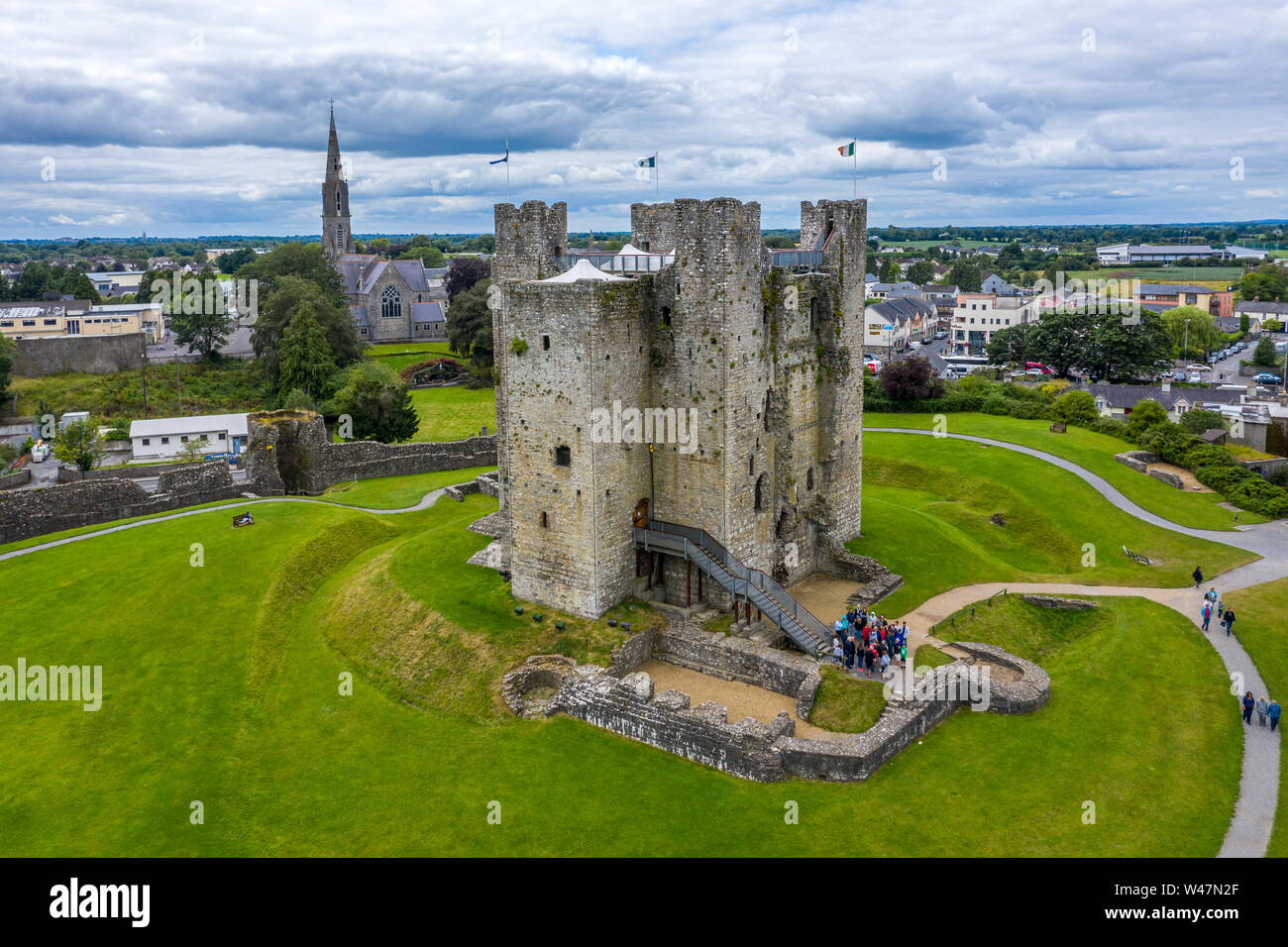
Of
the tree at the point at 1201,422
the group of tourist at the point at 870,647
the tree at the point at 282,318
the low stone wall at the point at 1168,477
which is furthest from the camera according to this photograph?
the tree at the point at 282,318

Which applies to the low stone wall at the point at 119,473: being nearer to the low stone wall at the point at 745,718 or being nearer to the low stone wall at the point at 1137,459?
the low stone wall at the point at 745,718

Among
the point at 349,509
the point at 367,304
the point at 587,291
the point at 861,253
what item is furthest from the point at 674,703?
the point at 367,304

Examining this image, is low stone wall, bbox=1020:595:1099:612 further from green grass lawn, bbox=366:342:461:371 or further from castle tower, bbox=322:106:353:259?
castle tower, bbox=322:106:353:259

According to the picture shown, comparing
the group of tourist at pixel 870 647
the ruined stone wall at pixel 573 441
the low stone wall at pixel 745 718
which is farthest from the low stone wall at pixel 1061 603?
the ruined stone wall at pixel 573 441

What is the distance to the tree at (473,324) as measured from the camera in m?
101

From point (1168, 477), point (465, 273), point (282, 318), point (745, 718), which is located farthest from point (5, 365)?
point (1168, 477)

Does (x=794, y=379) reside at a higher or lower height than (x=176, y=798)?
higher

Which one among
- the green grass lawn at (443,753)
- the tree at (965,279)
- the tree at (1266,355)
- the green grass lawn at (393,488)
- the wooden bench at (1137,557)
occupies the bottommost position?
the green grass lawn at (443,753)

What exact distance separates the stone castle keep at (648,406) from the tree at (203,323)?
69.5 metres

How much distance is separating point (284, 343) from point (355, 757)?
6349 centimetres

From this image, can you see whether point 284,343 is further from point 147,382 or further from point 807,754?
point 807,754

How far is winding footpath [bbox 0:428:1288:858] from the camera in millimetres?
22297

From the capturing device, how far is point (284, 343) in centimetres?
8131
